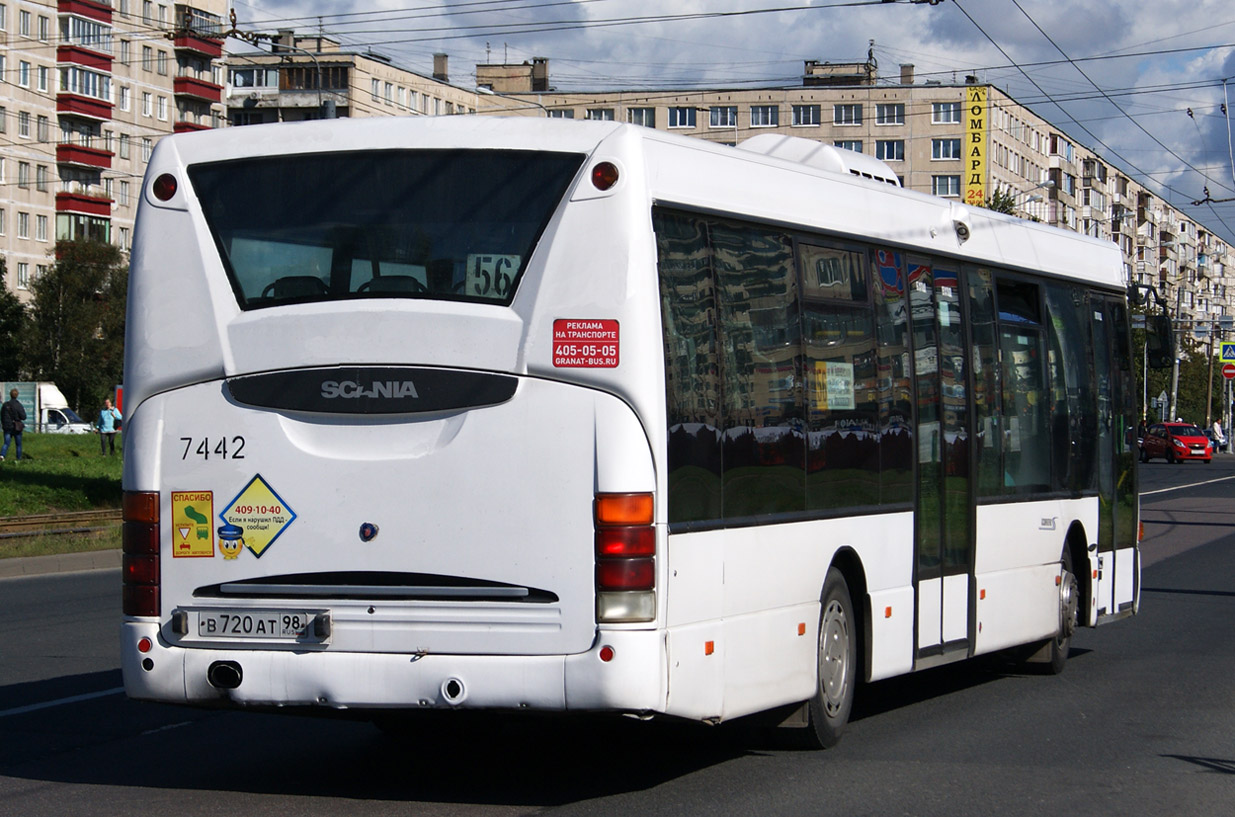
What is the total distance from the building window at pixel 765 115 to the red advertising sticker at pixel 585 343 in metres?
112

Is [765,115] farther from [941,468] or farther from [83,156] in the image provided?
[941,468]

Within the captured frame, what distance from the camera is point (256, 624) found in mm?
7043

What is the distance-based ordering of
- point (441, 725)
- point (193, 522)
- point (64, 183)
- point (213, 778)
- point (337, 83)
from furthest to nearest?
point (337, 83), point (64, 183), point (441, 725), point (213, 778), point (193, 522)

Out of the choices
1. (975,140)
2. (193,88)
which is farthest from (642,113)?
(975,140)

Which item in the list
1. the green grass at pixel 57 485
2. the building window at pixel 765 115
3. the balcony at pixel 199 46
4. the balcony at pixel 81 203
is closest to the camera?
the green grass at pixel 57 485

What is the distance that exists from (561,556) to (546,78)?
11314 cm

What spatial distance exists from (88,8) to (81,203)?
9.59m

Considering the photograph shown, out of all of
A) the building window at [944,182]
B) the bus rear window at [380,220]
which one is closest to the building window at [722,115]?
the building window at [944,182]

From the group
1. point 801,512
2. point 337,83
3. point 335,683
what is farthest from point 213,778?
point 337,83

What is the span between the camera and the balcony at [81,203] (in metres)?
86.8

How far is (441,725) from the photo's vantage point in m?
8.75

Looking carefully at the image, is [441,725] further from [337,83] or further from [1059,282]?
[337,83]

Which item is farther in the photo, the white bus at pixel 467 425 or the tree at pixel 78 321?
the tree at pixel 78 321

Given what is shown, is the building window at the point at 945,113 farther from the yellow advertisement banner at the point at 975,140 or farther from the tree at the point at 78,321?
the tree at the point at 78,321
